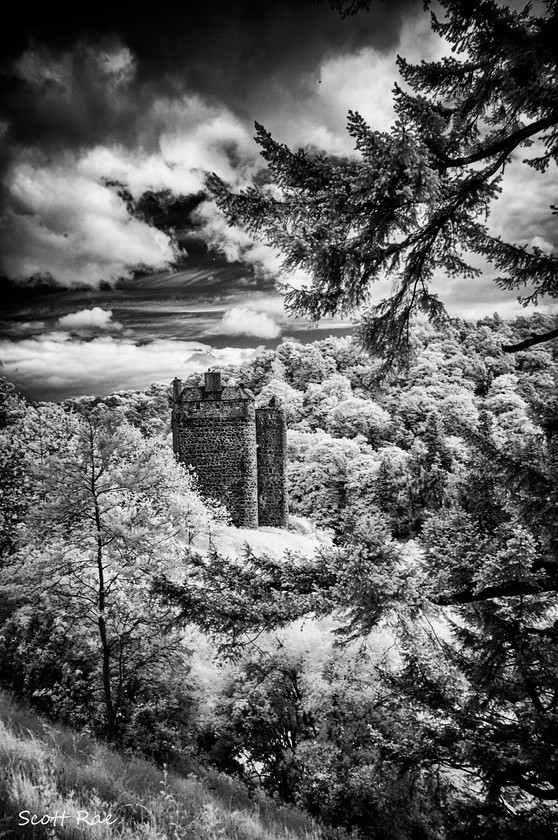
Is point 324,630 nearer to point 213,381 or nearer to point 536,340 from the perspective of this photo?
point 536,340

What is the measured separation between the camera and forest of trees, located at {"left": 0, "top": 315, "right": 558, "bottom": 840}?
3512 mm

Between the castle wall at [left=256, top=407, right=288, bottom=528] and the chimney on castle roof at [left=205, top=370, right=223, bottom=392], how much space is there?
2840 millimetres

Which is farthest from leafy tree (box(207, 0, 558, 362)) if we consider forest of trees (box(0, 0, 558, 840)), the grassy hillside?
the grassy hillside

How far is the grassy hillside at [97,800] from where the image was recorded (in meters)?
2.81

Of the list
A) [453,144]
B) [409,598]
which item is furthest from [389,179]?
[409,598]

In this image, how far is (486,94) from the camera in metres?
3.05

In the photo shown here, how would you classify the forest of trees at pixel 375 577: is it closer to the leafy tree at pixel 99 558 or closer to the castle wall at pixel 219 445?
the leafy tree at pixel 99 558

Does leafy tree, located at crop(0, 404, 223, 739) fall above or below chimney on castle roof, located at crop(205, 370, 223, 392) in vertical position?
below

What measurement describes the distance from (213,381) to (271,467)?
215 inches

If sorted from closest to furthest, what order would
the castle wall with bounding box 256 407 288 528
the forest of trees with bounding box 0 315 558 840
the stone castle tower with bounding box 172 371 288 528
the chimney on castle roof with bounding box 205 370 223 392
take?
the forest of trees with bounding box 0 315 558 840 < the stone castle tower with bounding box 172 371 288 528 < the chimney on castle roof with bounding box 205 370 223 392 < the castle wall with bounding box 256 407 288 528

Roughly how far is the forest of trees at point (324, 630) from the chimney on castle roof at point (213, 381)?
5.09 metres

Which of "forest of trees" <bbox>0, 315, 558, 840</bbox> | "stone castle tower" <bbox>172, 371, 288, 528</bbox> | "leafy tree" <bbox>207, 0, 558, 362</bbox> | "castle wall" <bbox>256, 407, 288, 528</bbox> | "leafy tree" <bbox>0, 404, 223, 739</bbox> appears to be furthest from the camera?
"castle wall" <bbox>256, 407, 288, 528</bbox>

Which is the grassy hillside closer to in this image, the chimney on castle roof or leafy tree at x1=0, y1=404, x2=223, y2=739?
leafy tree at x1=0, y1=404, x2=223, y2=739

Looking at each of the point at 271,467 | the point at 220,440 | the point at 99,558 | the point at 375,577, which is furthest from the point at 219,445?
the point at 375,577
